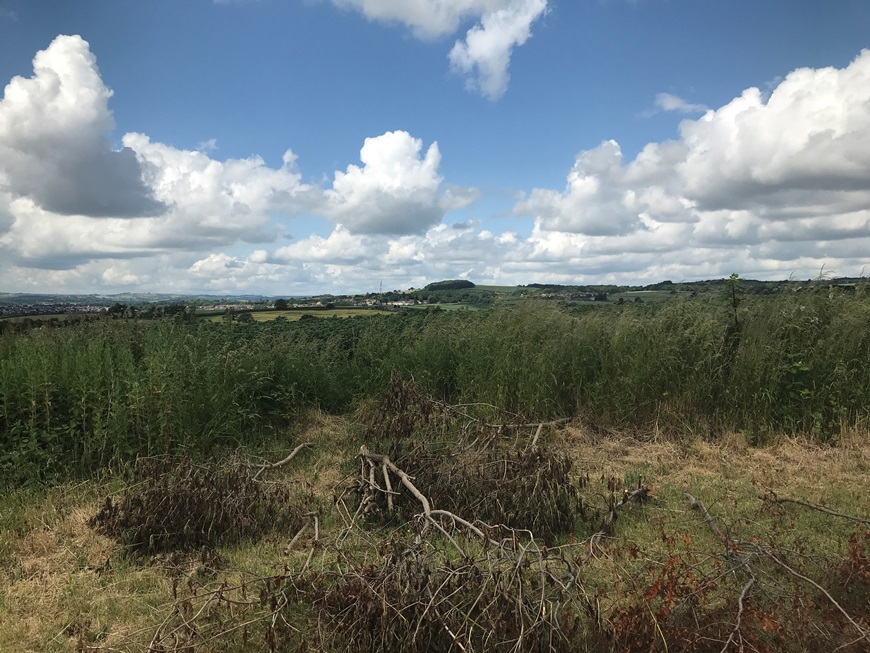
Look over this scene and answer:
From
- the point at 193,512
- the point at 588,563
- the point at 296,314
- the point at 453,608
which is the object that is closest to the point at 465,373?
the point at 193,512

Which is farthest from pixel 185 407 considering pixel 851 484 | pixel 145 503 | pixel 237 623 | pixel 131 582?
pixel 851 484

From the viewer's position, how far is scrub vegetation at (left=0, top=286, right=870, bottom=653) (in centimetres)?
294

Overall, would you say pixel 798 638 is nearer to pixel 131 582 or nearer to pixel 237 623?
pixel 237 623

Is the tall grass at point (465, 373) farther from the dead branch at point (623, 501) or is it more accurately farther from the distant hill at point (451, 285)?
the distant hill at point (451, 285)

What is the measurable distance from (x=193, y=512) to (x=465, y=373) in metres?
4.65

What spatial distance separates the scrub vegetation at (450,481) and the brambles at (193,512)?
0.02 metres

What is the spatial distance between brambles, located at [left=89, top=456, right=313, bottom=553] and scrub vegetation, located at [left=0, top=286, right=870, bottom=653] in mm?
24

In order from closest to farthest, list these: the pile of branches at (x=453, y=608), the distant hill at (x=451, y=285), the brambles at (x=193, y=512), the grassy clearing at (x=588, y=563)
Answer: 1. the pile of branches at (x=453, y=608)
2. the grassy clearing at (x=588, y=563)
3. the brambles at (x=193, y=512)
4. the distant hill at (x=451, y=285)

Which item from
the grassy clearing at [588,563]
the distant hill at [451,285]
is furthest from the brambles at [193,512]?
the distant hill at [451,285]

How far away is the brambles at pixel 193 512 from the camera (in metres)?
4.50

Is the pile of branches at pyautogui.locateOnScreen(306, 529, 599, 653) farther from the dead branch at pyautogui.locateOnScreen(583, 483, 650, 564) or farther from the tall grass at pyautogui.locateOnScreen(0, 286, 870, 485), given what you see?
the tall grass at pyautogui.locateOnScreen(0, 286, 870, 485)

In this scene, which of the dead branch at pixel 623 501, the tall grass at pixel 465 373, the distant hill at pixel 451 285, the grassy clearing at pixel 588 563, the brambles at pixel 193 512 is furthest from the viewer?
the distant hill at pixel 451 285

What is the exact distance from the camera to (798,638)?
2760 millimetres

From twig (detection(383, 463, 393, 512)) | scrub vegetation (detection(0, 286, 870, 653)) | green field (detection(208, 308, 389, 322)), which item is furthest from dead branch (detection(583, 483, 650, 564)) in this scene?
green field (detection(208, 308, 389, 322))
